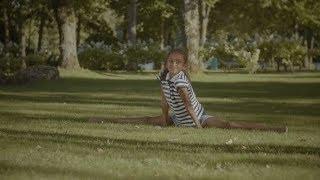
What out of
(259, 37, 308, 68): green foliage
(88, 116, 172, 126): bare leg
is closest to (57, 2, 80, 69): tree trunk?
(259, 37, 308, 68): green foliage

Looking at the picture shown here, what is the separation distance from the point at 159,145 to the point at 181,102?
9.26 feet

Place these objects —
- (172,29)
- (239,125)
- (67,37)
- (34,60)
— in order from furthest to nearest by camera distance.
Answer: (172,29)
(34,60)
(67,37)
(239,125)

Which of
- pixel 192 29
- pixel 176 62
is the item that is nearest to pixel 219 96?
pixel 176 62

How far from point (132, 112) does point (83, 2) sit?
88.3 ft

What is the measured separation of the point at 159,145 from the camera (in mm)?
8812

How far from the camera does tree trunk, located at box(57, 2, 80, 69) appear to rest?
123 feet

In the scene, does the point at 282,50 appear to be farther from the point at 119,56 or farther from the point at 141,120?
the point at 141,120

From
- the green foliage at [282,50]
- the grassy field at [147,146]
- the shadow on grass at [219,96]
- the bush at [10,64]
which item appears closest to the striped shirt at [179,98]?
the grassy field at [147,146]

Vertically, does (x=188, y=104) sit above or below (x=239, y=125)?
above

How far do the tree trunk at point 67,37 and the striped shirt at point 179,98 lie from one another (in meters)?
26.1

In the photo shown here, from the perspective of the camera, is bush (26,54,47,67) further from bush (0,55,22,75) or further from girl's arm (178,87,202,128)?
girl's arm (178,87,202,128)

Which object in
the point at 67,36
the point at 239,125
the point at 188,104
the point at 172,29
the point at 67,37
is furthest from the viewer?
the point at 172,29

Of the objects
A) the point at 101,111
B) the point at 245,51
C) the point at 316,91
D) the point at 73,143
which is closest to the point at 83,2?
the point at 245,51

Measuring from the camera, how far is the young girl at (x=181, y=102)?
11312 millimetres
